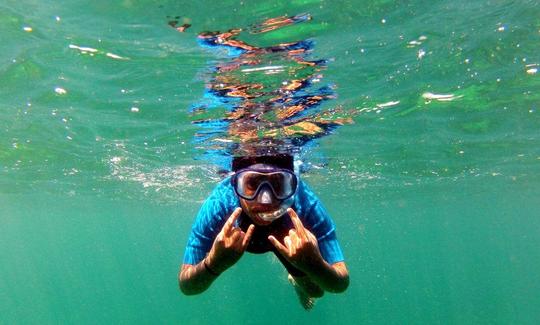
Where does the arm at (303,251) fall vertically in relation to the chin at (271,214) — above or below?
below

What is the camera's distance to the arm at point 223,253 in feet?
15.0

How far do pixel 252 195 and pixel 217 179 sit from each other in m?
Answer: 23.1

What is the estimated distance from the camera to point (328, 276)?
5168 mm

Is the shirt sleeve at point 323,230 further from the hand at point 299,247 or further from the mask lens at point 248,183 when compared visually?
the hand at point 299,247

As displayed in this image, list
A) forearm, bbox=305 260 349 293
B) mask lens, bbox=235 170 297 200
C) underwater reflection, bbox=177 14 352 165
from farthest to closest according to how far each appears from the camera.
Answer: underwater reflection, bbox=177 14 352 165, mask lens, bbox=235 170 297 200, forearm, bbox=305 260 349 293

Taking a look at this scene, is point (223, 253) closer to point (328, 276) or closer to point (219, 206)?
point (328, 276)

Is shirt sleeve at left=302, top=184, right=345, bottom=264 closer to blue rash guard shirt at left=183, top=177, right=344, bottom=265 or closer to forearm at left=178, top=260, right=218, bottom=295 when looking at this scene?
blue rash guard shirt at left=183, top=177, right=344, bottom=265

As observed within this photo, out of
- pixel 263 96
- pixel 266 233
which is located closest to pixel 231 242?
pixel 266 233

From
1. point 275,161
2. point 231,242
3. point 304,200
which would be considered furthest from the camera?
point 275,161

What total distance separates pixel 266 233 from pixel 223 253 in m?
1.59

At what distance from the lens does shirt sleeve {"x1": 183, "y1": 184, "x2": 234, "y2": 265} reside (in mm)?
6574

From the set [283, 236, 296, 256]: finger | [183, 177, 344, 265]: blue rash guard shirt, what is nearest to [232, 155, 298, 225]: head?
[183, 177, 344, 265]: blue rash guard shirt

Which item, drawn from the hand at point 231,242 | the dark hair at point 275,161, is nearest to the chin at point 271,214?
the hand at point 231,242

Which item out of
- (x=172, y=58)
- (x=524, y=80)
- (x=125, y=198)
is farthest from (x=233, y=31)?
(x=125, y=198)
